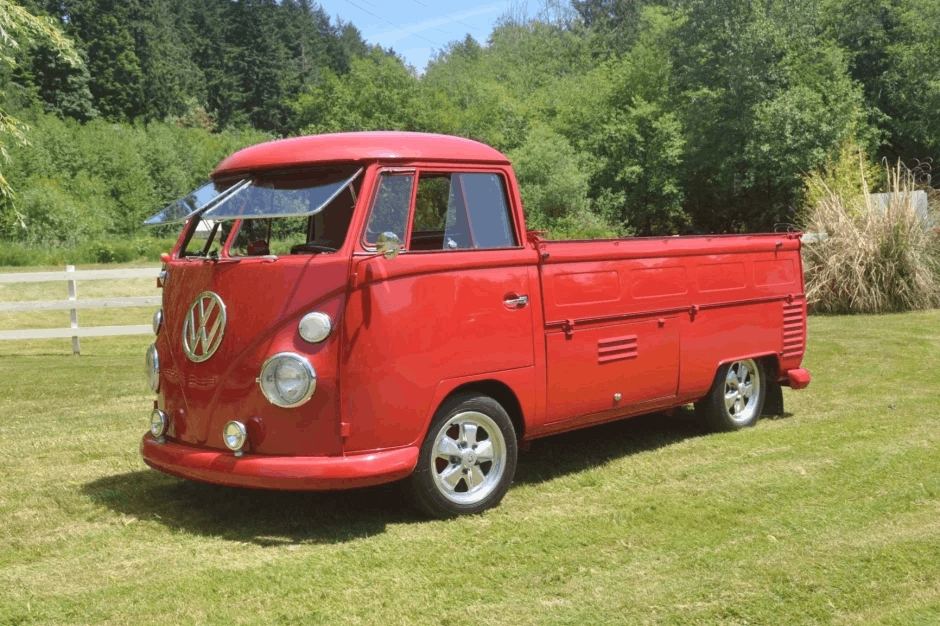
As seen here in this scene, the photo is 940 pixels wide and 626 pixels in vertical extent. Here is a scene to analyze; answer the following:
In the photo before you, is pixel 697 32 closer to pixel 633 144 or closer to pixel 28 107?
pixel 633 144

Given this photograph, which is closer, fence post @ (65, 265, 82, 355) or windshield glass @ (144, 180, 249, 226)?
windshield glass @ (144, 180, 249, 226)

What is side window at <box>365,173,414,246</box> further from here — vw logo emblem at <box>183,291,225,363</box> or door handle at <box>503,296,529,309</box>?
vw logo emblem at <box>183,291,225,363</box>

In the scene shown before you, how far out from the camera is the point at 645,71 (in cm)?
5872

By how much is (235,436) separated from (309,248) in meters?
1.18

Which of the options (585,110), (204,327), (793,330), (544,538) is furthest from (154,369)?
(585,110)

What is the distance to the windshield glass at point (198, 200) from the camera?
19.6ft

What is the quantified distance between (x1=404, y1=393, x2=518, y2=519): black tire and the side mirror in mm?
998

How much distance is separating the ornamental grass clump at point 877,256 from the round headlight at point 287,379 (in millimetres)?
13649

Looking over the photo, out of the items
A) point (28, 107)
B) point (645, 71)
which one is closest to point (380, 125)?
point (645, 71)

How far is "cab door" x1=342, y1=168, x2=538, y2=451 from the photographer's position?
18.4ft

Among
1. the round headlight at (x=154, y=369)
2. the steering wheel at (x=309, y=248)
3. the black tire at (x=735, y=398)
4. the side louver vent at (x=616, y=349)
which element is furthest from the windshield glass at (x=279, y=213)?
the black tire at (x=735, y=398)

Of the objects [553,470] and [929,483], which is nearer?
[929,483]

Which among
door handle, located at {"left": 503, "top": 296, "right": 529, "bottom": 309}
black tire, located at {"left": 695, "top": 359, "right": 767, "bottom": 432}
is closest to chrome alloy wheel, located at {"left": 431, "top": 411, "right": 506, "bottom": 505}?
door handle, located at {"left": 503, "top": 296, "right": 529, "bottom": 309}

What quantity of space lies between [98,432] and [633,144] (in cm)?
4920
